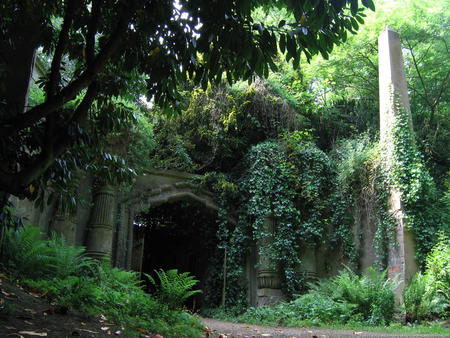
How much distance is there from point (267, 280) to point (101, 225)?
4.02 meters

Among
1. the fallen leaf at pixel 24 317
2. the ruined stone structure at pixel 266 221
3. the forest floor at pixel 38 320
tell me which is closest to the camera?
the forest floor at pixel 38 320

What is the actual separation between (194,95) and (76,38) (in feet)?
24.5

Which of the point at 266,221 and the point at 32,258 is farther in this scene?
the point at 266,221

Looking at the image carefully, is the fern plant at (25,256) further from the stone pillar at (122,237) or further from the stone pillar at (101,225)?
the stone pillar at (122,237)

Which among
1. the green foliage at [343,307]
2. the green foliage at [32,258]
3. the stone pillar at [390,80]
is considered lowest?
the green foliage at [343,307]

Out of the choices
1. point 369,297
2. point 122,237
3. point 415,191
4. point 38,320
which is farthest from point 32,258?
point 415,191

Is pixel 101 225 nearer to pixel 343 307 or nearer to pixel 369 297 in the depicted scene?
pixel 343 307

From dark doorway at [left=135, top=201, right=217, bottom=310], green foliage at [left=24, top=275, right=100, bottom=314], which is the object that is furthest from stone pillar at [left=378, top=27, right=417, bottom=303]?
green foliage at [left=24, top=275, right=100, bottom=314]

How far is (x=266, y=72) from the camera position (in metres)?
3.17

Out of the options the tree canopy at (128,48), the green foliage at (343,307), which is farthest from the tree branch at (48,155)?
the green foliage at (343,307)

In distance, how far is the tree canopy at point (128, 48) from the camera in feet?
9.27

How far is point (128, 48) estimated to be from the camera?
11.6ft

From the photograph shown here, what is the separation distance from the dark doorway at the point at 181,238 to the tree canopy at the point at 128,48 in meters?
7.90

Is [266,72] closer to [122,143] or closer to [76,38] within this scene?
[76,38]
